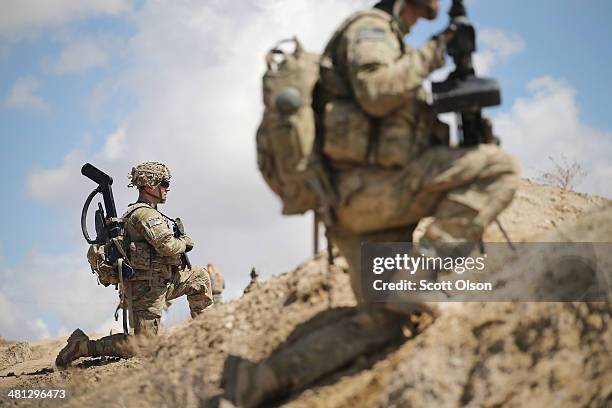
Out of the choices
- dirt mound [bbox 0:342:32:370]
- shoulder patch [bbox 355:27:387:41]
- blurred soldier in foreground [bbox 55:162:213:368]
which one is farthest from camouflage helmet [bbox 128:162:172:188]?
shoulder patch [bbox 355:27:387:41]

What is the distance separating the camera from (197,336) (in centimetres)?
641

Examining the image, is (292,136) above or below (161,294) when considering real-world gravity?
below

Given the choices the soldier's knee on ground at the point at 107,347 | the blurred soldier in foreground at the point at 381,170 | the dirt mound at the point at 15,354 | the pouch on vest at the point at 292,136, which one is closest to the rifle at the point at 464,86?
the blurred soldier in foreground at the point at 381,170

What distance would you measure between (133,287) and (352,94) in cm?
Result: 627

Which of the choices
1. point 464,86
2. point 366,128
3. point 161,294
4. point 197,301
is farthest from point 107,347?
point 464,86

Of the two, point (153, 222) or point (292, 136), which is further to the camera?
point (153, 222)

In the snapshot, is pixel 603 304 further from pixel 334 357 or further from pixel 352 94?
pixel 352 94

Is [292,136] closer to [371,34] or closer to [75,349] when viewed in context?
[371,34]

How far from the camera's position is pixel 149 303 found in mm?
10188

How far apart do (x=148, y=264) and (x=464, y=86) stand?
630 centimetres

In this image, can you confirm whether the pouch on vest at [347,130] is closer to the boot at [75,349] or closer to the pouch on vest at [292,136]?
the pouch on vest at [292,136]

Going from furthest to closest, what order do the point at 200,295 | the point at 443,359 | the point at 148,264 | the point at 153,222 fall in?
the point at 200,295 < the point at 148,264 < the point at 153,222 < the point at 443,359

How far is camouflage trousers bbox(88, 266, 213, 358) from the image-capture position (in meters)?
10.1

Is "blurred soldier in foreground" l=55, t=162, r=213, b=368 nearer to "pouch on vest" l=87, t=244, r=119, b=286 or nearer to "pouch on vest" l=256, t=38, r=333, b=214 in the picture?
"pouch on vest" l=87, t=244, r=119, b=286
